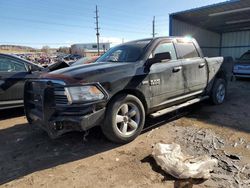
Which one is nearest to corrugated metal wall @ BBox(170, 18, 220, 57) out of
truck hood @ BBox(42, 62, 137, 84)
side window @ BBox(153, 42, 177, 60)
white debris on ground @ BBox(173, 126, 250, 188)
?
side window @ BBox(153, 42, 177, 60)

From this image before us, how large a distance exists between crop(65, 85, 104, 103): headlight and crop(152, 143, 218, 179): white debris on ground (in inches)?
50.0

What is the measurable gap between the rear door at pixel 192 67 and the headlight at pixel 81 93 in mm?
2410

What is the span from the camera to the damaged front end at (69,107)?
11.3ft

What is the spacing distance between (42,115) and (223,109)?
15.4ft

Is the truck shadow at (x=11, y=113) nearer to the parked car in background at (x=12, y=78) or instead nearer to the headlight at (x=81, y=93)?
the parked car in background at (x=12, y=78)

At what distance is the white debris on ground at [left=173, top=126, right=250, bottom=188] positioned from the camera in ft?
9.43

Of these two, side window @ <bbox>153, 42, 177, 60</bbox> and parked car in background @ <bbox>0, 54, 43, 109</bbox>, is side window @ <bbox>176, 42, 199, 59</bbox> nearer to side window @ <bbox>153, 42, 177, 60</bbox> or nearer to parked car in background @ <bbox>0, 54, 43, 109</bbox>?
side window @ <bbox>153, 42, 177, 60</bbox>

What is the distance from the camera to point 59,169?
332cm

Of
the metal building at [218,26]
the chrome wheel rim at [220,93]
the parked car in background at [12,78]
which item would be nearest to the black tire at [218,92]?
the chrome wheel rim at [220,93]

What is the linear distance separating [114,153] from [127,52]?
84.6 inches

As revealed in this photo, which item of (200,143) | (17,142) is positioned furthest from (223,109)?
(17,142)

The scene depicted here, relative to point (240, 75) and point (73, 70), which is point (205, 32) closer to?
point (240, 75)

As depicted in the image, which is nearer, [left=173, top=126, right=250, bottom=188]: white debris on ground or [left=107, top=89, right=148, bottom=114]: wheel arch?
[left=173, top=126, right=250, bottom=188]: white debris on ground

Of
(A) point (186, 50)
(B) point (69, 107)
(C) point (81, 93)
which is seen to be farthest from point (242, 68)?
(B) point (69, 107)
